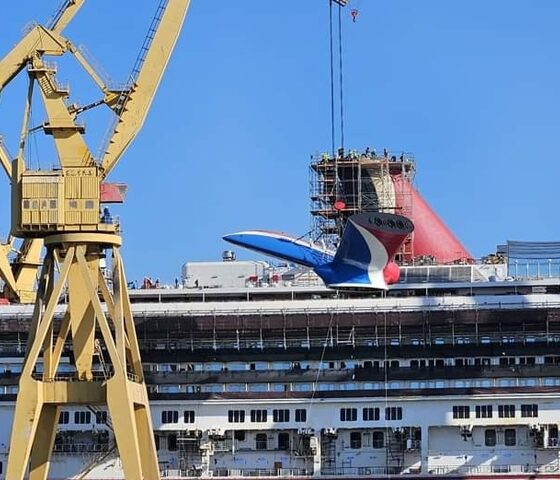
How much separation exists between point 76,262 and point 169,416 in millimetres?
13506

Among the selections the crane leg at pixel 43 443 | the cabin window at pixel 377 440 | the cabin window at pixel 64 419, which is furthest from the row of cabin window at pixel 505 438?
the crane leg at pixel 43 443

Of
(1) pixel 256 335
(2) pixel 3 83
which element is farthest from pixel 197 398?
(2) pixel 3 83

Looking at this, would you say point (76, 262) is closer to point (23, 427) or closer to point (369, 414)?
point (23, 427)

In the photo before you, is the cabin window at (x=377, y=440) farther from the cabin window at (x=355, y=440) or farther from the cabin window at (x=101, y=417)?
the cabin window at (x=101, y=417)

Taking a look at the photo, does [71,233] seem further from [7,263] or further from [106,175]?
[7,263]

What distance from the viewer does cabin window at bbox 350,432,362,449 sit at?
77.2m

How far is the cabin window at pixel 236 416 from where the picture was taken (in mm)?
77750

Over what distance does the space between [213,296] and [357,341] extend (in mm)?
7980

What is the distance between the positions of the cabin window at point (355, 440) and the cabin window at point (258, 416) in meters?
3.62

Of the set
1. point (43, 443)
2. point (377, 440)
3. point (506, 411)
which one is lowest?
point (43, 443)

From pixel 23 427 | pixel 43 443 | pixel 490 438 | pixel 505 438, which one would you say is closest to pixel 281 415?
pixel 490 438

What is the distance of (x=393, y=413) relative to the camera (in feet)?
253

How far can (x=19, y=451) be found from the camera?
215ft

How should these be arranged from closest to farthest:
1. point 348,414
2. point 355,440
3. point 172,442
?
point 355,440 → point 348,414 → point 172,442
